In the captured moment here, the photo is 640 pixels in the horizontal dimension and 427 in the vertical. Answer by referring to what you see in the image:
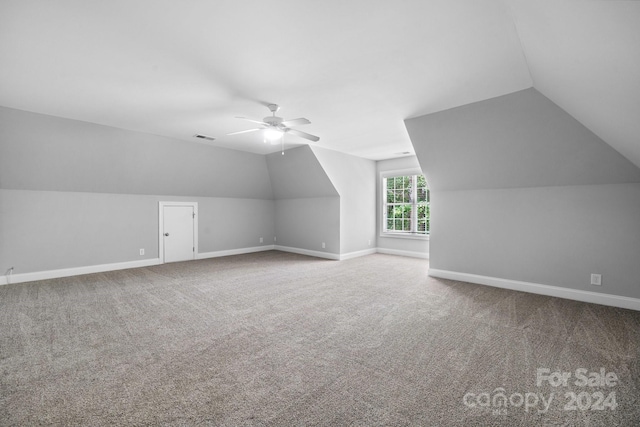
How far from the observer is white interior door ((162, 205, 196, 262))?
643 cm

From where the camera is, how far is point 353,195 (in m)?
7.13

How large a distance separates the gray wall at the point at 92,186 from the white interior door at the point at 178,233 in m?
0.22

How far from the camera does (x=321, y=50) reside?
2.45m

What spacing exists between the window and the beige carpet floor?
3003 mm

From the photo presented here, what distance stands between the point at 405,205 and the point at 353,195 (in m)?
1.47

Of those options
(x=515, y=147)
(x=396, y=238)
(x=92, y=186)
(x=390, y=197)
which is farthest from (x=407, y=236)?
(x=92, y=186)

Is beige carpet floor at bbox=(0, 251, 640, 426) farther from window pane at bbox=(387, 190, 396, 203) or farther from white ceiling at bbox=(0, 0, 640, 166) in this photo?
window pane at bbox=(387, 190, 396, 203)

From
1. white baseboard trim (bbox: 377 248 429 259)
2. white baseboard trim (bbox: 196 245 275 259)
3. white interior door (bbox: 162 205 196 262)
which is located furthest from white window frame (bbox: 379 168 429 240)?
white interior door (bbox: 162 205 196 262)

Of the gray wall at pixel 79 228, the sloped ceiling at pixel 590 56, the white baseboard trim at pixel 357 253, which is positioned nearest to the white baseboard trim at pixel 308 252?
the white baseboard trim at pixel 357 253

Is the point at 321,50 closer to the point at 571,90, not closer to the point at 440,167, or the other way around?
the point at 571,90

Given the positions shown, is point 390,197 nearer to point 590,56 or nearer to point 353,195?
point 353,195

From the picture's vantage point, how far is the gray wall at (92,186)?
4.45 metres

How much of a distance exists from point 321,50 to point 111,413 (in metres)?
3.15

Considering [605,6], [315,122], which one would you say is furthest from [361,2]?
[315,122]
